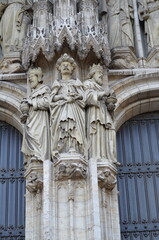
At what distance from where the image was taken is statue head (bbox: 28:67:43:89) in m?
9.91

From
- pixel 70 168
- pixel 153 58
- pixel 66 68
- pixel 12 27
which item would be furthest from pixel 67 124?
pixel 12 27

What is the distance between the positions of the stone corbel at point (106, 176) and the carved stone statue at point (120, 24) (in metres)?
3.10

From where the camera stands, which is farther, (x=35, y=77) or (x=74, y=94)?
→ (x=35, y=77)

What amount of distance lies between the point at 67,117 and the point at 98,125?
1.87ft

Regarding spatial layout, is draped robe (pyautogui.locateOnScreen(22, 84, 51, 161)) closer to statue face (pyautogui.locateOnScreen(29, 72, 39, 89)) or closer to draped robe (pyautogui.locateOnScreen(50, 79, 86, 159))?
draped robe (pyautogui.locateOnScreen(50, 79, 86, 159))

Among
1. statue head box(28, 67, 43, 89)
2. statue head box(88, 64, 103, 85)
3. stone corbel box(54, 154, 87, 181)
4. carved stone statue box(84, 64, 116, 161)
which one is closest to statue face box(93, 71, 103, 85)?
statue head box(88, 64, 103, 85)

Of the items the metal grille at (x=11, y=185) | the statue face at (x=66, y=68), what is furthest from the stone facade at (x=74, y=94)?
the metal grille at (x=11, y=185)

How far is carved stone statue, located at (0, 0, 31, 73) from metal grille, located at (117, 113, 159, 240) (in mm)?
2512

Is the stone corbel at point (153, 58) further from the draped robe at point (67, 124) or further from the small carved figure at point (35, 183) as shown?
the small carved figure at point (35, 183)

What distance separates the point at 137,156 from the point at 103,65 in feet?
5.76


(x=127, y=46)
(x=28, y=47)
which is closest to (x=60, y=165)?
(x=28, y=47)

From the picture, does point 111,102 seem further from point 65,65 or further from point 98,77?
point 65,65

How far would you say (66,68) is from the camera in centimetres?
975

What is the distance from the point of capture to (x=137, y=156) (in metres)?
10.2
